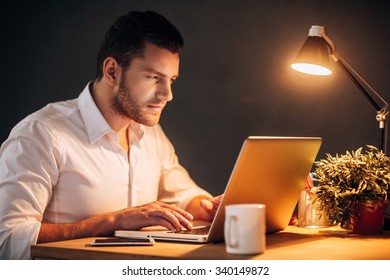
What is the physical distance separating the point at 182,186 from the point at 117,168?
0.37 meters

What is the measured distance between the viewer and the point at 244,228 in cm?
109

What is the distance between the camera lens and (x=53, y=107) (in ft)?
6.25

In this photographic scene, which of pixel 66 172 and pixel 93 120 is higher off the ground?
pixel 93 120

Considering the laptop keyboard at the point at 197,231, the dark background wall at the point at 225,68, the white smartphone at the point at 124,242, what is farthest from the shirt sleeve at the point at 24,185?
the dark background wall at the point at 225,68

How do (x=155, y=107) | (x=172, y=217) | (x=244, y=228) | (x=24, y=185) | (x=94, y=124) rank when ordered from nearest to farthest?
(x=244, y=228) → (x=172, y=217) → (x=24, y=185) → (x=94, y=124) → (x=155, y=107)

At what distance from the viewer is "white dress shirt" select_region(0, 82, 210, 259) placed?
157cm

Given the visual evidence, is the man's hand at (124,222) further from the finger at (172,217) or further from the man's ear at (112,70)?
the man's ear at (112,70)

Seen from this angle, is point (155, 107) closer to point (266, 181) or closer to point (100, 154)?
point (100, 154)

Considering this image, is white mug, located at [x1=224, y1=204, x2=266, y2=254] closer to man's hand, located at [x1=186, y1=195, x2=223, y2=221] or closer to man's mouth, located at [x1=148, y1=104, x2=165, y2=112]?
man's hand, located at [x1=186, y1=195, x2=223, y2=221]

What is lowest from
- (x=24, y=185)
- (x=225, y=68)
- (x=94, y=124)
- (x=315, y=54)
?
(x=24, y=185)

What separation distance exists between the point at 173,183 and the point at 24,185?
2.42 ft

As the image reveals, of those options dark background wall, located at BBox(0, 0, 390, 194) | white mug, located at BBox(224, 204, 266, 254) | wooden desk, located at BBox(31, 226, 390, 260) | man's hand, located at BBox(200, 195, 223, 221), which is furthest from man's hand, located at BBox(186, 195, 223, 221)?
dark background wall, located at BBox(0, 0, 390, 194)

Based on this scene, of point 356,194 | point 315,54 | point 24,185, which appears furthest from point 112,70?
point 356,194

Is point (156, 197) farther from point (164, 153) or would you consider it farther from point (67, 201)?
point (67, 201)
